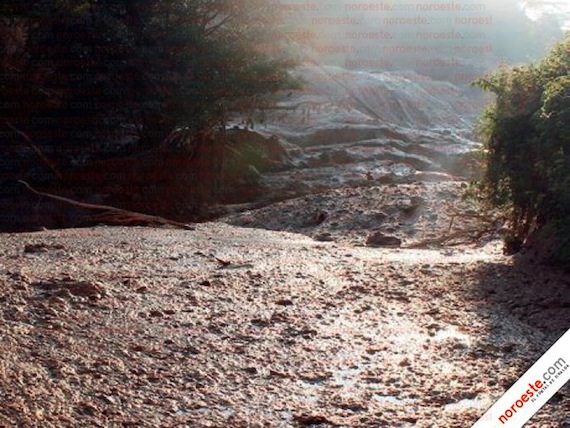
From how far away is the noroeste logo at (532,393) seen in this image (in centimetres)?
359

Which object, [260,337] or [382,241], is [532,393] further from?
[382,241]

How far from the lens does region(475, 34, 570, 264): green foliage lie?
7.25 meters

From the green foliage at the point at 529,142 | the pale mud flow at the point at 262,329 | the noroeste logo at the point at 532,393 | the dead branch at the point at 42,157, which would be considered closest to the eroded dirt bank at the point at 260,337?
the pale mud flow at the point at 262,329

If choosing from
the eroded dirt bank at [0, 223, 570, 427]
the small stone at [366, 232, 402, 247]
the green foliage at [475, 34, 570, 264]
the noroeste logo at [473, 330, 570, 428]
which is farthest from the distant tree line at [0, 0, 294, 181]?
the noroeste logo at [473, 330, 570, 428]

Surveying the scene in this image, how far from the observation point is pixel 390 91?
102 feet

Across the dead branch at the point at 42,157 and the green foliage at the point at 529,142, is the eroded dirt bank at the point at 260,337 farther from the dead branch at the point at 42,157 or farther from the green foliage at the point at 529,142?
the dead branch at the point at 42,157

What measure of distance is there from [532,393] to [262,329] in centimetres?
214

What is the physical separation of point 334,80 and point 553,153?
2309cm

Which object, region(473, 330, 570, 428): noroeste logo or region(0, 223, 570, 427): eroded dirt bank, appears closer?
region(473, 330, 570, 428): noroeste logo

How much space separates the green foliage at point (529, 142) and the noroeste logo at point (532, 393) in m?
3.52

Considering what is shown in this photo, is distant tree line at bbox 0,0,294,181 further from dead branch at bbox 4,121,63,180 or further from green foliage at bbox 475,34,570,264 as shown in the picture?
green foliage at bbox 475,34,570,264

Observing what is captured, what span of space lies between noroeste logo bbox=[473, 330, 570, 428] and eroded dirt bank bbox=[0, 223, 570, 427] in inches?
7.8

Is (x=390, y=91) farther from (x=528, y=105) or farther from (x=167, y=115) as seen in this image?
(x=528, y=105)

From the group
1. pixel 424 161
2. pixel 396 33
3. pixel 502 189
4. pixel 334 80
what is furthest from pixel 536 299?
pixel 396 33
